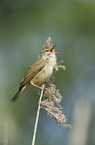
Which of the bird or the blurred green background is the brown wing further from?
the blurred green background

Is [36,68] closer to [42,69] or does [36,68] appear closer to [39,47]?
[42,69]

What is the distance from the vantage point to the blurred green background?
743 cm

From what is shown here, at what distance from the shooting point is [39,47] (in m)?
8.54

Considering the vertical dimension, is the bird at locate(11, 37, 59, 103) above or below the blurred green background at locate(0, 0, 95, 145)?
below

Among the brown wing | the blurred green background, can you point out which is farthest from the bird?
the blurred green background

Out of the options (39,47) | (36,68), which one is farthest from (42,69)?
(39,47)

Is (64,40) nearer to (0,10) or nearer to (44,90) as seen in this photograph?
(0,10)

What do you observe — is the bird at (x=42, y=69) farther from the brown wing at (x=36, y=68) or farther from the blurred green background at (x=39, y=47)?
the blurred green background at (x=39, y=47)

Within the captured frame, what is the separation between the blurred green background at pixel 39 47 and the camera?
743 cm

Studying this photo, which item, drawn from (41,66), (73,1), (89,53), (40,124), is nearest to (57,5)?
(73,1)

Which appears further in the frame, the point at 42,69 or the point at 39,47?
the point at 39,47

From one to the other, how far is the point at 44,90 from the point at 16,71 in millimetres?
5049

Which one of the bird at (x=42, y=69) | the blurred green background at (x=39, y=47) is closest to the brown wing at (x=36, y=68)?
the bird at (x=42, y=69)

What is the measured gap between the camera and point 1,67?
26.0 feet
